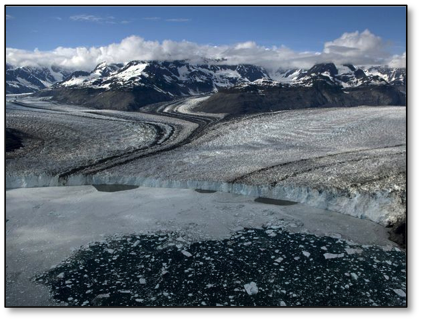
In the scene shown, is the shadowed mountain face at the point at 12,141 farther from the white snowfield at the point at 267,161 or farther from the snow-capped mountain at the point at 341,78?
the snow-capped mountain at the point at 341,78

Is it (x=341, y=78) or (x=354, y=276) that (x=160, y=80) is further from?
(x=354, y=276)

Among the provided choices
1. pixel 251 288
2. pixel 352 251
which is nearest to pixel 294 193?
pixel 352 251

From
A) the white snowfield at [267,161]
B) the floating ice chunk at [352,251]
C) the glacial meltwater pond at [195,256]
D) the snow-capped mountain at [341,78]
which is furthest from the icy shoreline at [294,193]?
the snow-capped mountain at [341,78]

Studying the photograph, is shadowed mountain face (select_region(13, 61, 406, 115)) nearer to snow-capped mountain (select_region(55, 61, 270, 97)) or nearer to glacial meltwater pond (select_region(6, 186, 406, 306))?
snow-capped mountain (select_region(55, 61, 270, 97))

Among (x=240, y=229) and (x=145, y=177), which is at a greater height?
(x=145, y=177)

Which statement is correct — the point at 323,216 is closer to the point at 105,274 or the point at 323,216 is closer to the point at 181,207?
the point at 181,207

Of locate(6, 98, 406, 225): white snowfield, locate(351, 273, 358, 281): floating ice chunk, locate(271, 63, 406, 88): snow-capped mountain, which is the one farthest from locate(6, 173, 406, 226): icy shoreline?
locate(271, 63, 406, 88): snow-capped mountain
